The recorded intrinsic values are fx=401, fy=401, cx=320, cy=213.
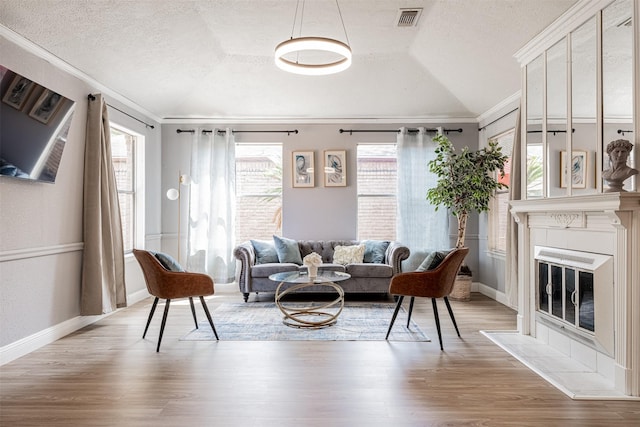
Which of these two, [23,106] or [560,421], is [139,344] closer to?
[23,106]

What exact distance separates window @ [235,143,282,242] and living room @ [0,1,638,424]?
0.60ft

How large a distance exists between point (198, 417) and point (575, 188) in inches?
122

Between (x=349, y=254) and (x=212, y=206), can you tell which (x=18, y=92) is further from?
(x=349, y=254)

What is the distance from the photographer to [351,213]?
6.21 metres

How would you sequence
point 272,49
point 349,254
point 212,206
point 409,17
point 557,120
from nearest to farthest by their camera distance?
1. point 557,120
2. point 409,17
3. point 272,49
4. point 349,254
5. point 212,206

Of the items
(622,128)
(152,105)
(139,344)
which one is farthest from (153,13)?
(622,128)

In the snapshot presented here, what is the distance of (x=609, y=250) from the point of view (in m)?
2.74

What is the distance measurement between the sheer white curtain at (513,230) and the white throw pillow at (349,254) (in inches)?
74.1

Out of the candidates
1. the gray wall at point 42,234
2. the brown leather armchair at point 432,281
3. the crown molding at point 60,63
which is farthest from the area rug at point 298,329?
the crown molding at point 60,63

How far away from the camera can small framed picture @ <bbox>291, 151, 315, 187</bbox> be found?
618 centimetres

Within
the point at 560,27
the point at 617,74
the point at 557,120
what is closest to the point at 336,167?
the point at 557,120

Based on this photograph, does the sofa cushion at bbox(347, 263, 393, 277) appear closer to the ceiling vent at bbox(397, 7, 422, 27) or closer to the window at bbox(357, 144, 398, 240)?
the window at bbox(357, 144, 398, 240)

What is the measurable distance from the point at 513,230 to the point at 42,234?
4752 millimetres

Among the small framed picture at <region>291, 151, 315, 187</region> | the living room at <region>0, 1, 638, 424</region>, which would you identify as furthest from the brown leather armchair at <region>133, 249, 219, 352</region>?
the small framed picture at <region>291, 151, 315, 187</region>
